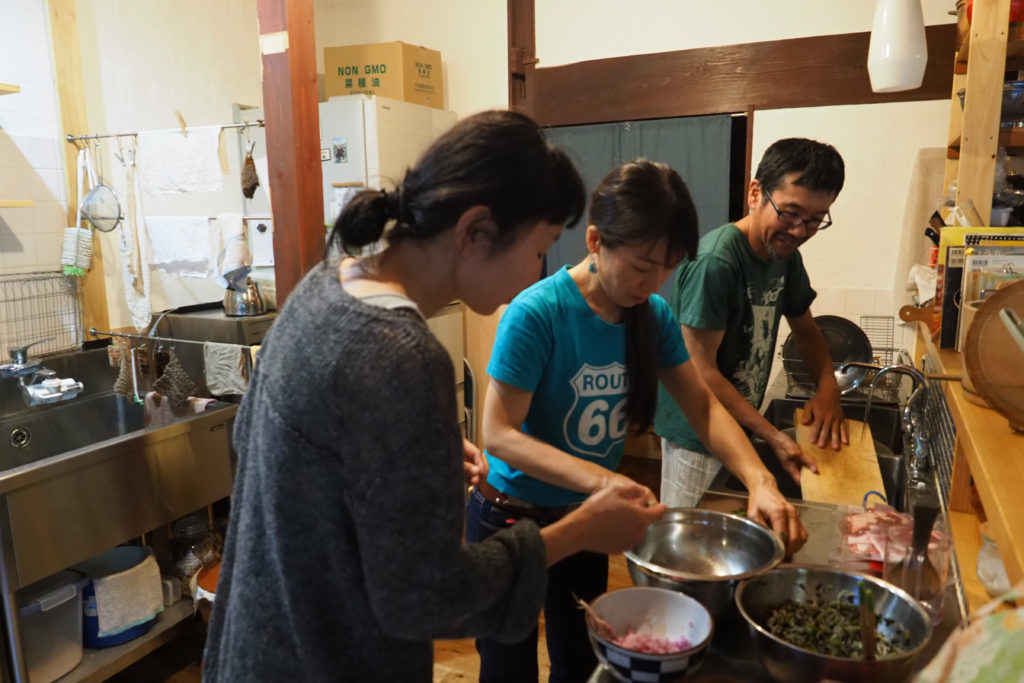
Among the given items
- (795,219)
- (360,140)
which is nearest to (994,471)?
(795,219)

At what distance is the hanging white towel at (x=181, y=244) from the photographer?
9.70 feet

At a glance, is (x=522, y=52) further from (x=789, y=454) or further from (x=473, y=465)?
(x=473, y=465)

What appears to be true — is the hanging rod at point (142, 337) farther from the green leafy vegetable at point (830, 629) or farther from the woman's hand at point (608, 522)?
the green leafy vegetable at point (830, 629)

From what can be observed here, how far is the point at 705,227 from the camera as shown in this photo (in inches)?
153

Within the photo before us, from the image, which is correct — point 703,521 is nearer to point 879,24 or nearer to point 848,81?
point 879,24

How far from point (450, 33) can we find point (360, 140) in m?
1.18

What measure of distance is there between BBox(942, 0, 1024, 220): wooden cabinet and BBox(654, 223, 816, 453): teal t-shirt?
17.7 inches

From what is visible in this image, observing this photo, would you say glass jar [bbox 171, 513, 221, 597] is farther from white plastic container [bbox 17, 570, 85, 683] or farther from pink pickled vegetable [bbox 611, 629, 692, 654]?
pink pickled vegetable [bbox 611, 629, 692, 654]

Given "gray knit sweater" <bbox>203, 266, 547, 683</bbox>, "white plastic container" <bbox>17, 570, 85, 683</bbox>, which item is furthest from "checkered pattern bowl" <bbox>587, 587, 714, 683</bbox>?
"white plastic container" <bbox>17, 570, 85, 683</bbox>

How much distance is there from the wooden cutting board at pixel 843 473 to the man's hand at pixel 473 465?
2.25 feet

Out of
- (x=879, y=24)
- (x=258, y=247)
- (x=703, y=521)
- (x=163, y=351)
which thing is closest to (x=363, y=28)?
(x=258, y=247)

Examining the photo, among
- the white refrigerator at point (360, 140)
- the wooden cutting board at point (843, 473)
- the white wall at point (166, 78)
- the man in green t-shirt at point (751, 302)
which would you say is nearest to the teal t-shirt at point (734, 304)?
the man in green t-shirt at point (751, 302)

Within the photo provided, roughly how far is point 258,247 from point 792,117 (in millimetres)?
2624

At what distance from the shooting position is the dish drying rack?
280 centimetres
